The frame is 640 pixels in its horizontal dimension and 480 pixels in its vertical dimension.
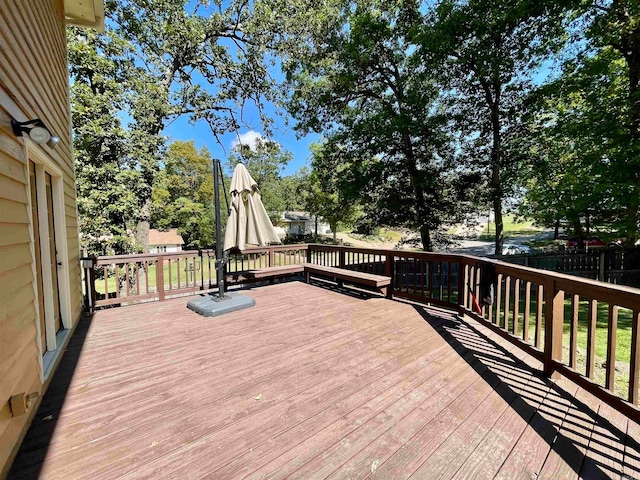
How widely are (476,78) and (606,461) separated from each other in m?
10.7

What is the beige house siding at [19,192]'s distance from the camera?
1561 mm

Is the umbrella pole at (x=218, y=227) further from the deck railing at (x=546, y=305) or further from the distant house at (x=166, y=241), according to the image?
the distant house at (x=166, y=241)

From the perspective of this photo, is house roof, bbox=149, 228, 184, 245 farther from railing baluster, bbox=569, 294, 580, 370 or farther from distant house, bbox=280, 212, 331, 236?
railing baluster, bbox=569, 294, 580, 370

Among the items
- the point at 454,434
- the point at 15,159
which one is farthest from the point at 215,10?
the point at 454,434

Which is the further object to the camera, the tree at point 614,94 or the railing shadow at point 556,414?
the tree at point 614,94

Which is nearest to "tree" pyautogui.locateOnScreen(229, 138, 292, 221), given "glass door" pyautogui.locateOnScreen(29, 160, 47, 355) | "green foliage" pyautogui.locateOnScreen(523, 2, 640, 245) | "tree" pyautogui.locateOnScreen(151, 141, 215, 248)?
"tree" pyautogui.locateOnScreen(151, 141, 215, 248)

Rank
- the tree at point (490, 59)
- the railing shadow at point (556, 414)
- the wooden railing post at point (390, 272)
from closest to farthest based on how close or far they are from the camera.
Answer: the railing shadow at point (556, 414) → the wooden railing post at point (390, 272) → the tree at point (490, 59)

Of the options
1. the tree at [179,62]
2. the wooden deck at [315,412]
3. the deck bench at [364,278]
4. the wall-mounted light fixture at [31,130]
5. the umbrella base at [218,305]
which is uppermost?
the tree at [179,62]

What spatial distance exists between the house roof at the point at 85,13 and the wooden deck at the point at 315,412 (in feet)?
14.7

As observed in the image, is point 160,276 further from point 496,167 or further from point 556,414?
point 496,167

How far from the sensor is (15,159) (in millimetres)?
1882

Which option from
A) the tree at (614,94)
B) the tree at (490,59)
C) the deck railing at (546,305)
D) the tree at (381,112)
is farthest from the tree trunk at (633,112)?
the tree at (381,112)

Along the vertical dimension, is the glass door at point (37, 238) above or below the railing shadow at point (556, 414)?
above

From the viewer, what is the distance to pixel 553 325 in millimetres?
2467
